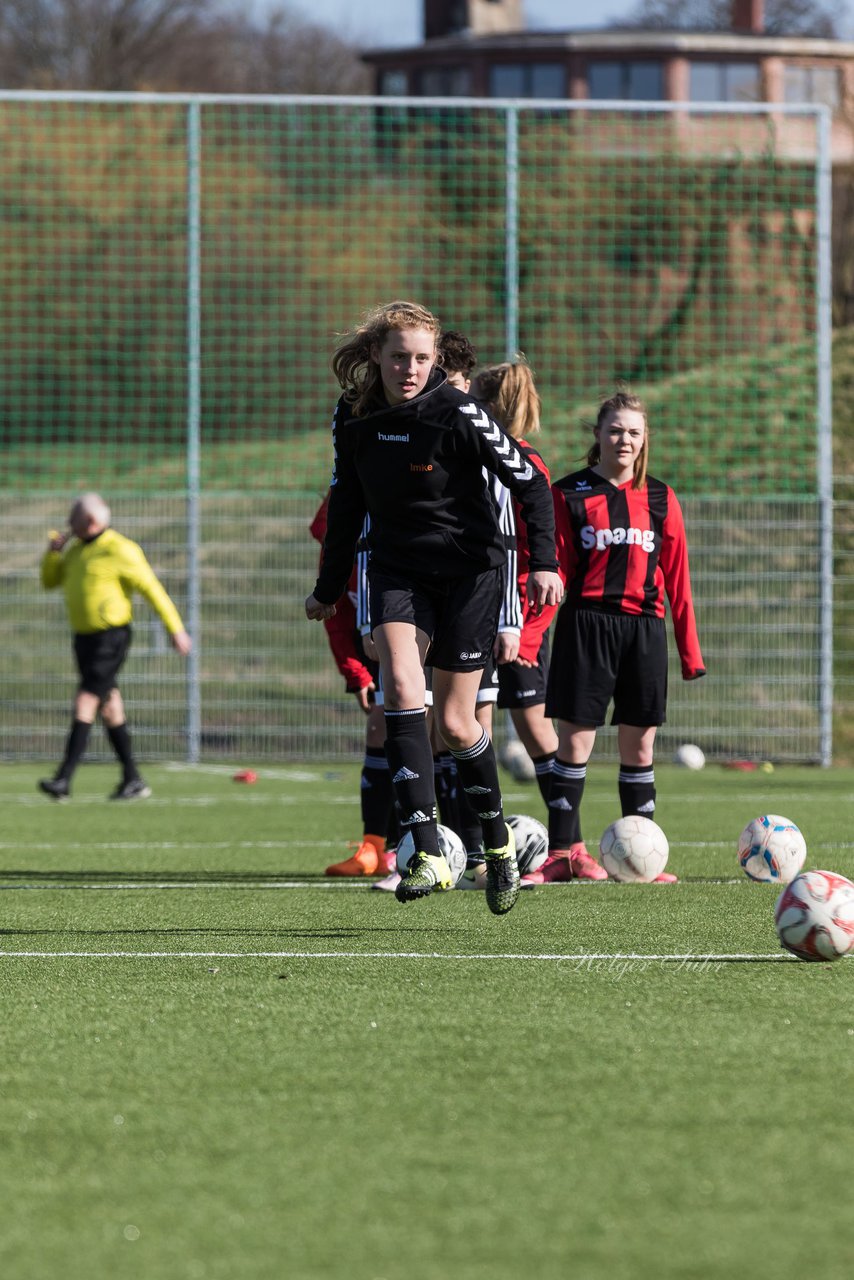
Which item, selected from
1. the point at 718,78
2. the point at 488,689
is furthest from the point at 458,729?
the point at 718,78

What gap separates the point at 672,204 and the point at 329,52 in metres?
33.7

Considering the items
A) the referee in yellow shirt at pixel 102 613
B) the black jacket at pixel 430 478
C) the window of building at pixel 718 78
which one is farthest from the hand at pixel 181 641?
the window of building at pixel 718 78

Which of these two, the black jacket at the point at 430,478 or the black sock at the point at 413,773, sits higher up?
the black jacket at the point at 430,478

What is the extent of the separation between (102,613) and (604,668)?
550 cm

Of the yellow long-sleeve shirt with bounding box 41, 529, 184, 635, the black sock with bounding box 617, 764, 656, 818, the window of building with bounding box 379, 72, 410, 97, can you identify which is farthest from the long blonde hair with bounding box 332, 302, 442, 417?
the window of building with bounding box 379, 72, 410, 97

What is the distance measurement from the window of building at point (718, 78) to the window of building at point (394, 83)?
791cm

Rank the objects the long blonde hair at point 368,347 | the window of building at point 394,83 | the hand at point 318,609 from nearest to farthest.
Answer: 1. the long blonde hair at point 368,347
2. the hand at point 318,609
3. the window of building at point 394,83

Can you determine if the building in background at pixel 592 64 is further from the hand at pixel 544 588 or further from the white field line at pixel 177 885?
the hand at pixel 544 588

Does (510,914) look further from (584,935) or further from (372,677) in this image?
(372,677)

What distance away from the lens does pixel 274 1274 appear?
2568 millimetres

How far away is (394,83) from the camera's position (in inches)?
2066

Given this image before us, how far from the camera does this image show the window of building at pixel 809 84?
4734 cm

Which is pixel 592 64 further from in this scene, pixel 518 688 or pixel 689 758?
pixel 518 688

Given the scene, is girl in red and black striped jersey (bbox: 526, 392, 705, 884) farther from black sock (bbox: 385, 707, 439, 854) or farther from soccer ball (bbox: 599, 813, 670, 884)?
black sock (bbox: 385, 707, 439, 854)
